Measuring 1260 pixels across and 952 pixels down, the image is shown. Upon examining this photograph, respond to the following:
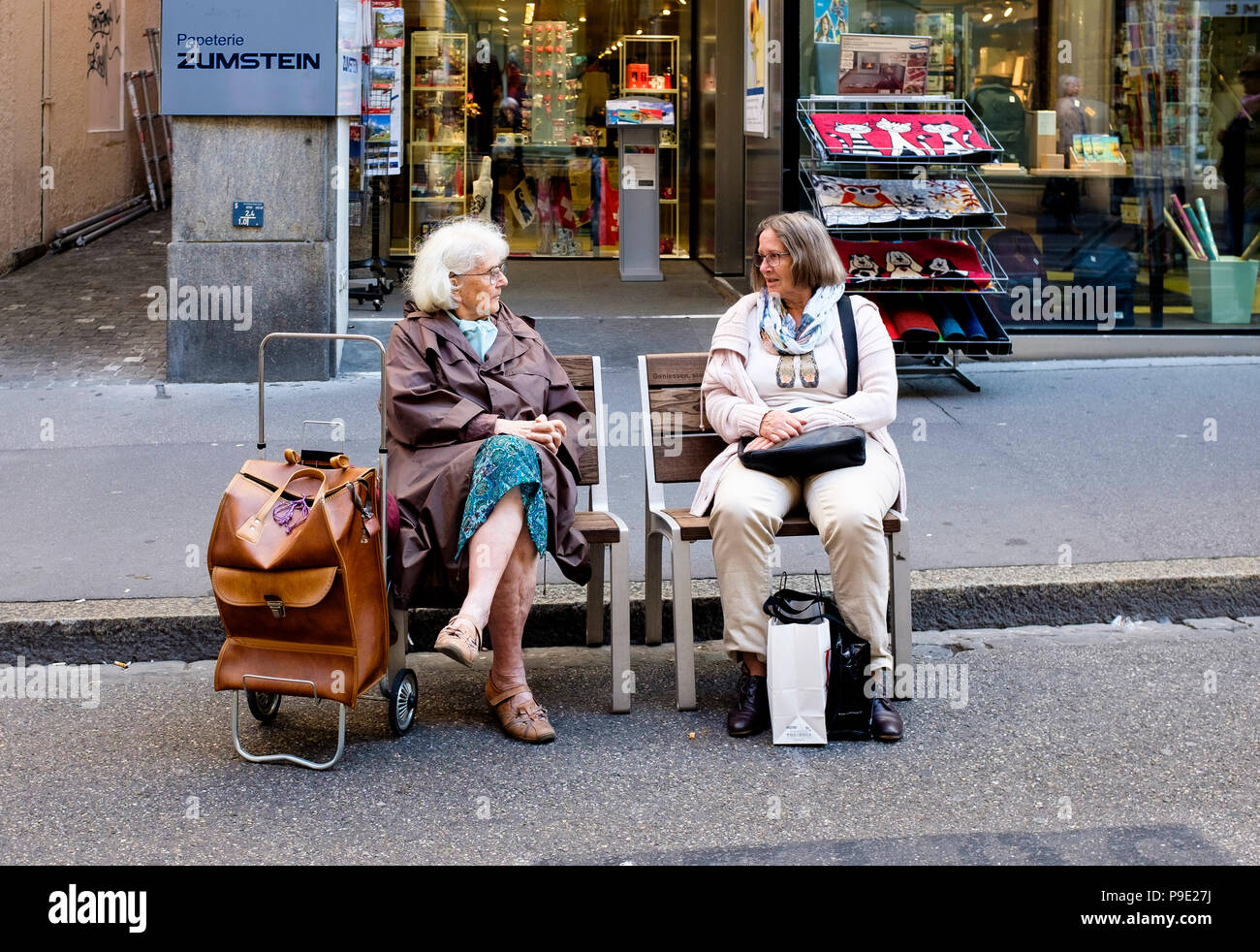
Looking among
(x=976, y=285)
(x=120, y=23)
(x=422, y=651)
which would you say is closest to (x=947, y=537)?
(x=422, y=651)

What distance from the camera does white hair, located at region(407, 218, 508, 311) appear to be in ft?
15.5

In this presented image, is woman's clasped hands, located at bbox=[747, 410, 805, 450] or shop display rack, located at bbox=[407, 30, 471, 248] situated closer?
woman's clasped hands, located at bbox=[747, 410, 805, 450]

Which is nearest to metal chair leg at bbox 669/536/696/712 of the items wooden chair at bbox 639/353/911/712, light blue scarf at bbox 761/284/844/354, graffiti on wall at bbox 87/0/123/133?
wooden chair at bbox 639/353/911/712

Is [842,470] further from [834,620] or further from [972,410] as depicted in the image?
[972,410]

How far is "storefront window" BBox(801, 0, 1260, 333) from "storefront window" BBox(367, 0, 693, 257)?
4.80 metres

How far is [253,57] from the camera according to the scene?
8375 mm

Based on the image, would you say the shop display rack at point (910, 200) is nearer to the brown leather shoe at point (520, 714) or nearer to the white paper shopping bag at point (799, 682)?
the white paper shopping bag at point (799, 682)

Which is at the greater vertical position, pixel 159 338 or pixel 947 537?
pixel 159 338

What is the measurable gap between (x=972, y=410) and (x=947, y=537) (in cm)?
233

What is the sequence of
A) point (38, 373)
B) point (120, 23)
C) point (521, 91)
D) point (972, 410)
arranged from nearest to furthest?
point (972, 410) < point (38, 373) < point (521, 91) < point (120, 23)

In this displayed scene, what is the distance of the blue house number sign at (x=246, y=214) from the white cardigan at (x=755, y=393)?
437cm

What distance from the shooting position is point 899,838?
3.66m

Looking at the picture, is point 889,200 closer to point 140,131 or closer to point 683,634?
point 683,634

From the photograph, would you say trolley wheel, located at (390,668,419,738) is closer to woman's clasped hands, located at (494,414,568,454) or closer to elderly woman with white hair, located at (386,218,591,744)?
elderly woman with white hair, located at (386,218,591,744)
